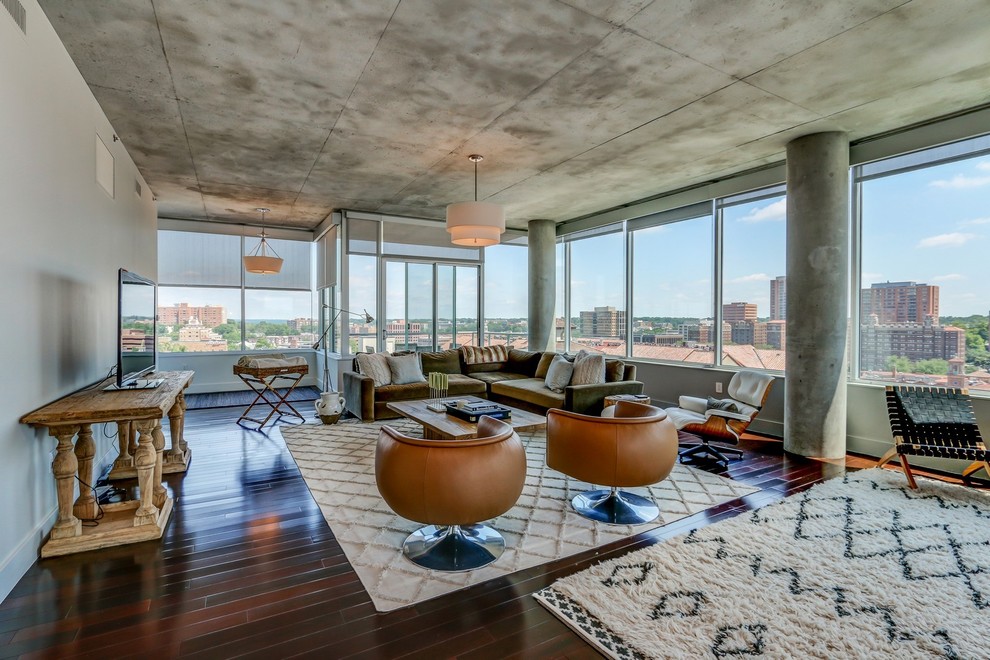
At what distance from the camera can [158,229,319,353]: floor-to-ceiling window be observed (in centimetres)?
812

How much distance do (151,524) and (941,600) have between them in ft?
→ 13.3

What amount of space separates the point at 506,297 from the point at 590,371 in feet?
11.9

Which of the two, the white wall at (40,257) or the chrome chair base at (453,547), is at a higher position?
the white wall at (40,257)

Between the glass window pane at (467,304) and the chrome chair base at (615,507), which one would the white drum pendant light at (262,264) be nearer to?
the glass window pane at (467,304)

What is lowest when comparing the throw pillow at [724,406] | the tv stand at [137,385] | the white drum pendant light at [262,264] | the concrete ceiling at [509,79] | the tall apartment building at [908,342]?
the throw pillow at [724,406]

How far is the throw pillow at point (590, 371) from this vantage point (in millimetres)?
5445

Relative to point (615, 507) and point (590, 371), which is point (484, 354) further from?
point (615, 507)

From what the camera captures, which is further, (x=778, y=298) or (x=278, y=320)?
(x=278, y=320)

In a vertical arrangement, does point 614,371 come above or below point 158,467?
above

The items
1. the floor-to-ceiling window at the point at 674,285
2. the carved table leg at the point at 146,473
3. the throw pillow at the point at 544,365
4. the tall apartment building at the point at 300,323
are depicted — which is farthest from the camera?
the tall apartment building at the point at 300,323

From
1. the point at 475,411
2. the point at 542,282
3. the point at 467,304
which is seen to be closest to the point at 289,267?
the point at 467,304

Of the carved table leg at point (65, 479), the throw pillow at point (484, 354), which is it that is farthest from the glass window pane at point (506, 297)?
the carved table leg at point (65, 479)

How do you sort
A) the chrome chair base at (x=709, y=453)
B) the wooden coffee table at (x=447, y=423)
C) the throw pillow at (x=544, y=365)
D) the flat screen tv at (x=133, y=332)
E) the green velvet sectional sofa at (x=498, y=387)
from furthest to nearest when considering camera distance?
the throw pillow at (x=544, y=365), the green velvet sectional sofa at (x=498, y=387), the chrome chair base at (x=709, y=453), the wooden coffee table at (x=447, y=423), the flat screen tv at (x=133, y=332)

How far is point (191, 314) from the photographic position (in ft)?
27.1
